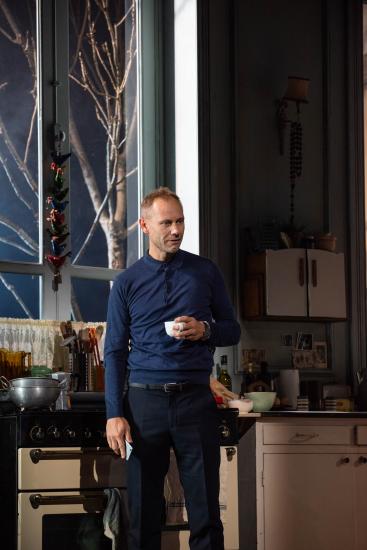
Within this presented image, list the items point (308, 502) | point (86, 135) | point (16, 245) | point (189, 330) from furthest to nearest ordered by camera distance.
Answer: point (86, 135), point (16, 245), point (308, 502), point (189, 330)

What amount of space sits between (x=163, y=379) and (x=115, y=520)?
0.92 meters

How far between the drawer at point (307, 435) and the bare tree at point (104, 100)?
126cm

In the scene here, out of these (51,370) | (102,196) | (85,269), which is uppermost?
(102,196)

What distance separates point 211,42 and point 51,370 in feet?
7.00

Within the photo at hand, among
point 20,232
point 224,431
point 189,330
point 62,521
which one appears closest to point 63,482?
point 62,521

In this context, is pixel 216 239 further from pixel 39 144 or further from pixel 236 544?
pixel 236 544

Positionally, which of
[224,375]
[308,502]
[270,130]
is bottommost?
[308,502]

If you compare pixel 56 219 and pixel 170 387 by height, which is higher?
pixel 56 219

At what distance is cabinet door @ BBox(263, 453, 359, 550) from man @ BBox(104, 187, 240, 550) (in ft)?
5.10

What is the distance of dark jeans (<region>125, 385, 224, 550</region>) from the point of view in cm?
331

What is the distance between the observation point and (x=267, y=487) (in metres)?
4.84

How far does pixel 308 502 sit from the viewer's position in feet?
16.1

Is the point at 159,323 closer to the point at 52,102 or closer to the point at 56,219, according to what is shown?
the point at 56,219

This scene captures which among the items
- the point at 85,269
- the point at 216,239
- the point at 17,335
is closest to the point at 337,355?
the point at 216,239
